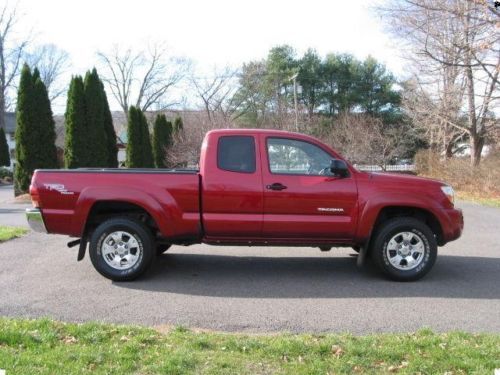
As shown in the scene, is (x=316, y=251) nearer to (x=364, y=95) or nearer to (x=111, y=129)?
(x=111, y=129)

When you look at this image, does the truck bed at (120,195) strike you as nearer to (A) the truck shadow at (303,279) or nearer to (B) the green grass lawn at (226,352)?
(A) the truck shadow at (303,279)

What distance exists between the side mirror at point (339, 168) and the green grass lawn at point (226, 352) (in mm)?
2447

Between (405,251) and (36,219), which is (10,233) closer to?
(36,219)

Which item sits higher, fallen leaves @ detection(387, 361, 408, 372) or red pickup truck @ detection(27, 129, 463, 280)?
red pickup truck @ detection(27, 129, 463, 280)

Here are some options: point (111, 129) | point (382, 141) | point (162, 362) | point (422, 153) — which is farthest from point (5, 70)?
point (162, 362)

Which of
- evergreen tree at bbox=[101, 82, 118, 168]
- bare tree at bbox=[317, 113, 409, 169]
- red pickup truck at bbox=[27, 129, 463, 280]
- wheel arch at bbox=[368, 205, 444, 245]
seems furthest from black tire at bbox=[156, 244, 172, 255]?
bare tree at bbox=[317, 113, 409, 169]

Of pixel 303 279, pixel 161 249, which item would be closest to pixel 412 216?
pixel 303 279

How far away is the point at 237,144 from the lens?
6.72 meters

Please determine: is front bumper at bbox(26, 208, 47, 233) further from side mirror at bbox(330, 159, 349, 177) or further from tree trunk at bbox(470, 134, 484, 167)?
tree trunk at bbox(470, 134, 484, 167)

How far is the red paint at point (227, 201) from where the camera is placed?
6.45 meters

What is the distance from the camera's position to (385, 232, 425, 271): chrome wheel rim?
6609mm

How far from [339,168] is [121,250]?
2970 mm

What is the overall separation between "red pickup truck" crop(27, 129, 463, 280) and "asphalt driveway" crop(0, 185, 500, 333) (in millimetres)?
462

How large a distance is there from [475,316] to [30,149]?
19.6 m
